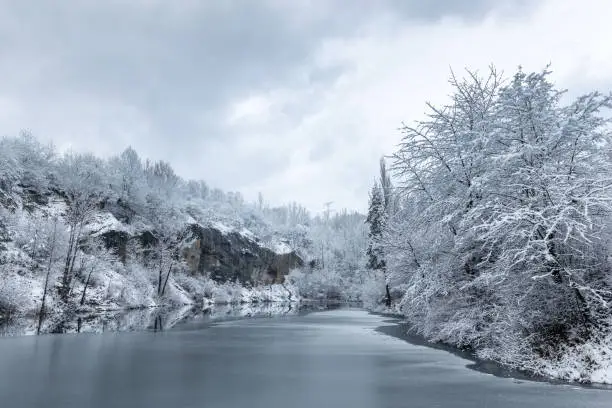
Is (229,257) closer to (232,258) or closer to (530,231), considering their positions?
(232,258)

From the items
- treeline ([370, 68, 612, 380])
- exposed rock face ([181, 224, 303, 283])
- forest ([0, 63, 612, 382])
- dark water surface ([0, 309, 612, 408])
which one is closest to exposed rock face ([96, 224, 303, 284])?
exposed rock face ([181, 224, 303, 283])

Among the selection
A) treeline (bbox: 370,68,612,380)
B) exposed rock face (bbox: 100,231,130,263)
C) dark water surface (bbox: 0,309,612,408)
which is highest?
exposed rock face (bbox: 100,231,130,263)

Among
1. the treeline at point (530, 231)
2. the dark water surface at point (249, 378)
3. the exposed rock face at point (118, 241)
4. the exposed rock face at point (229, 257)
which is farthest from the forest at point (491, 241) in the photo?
the exposed rock face at point (229, 257)

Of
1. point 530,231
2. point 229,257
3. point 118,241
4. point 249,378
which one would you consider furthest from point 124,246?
point 530,231

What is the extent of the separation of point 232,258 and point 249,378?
6833 centimetres

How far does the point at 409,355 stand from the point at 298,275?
7505cm

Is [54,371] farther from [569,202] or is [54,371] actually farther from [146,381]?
[569,202]

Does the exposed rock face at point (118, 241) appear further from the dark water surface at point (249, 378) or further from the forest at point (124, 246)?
the dark water surface at point (249, 378)

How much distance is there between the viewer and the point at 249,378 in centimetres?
1205

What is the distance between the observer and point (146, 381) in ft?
36.8

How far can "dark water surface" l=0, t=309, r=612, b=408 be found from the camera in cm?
944

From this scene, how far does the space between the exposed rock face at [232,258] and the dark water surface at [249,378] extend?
50675mm

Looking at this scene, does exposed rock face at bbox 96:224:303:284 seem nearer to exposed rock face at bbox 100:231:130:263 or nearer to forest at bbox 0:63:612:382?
exposed rock face at bbox 100:231:130:263

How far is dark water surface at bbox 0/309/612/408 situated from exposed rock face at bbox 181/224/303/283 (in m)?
50.7
